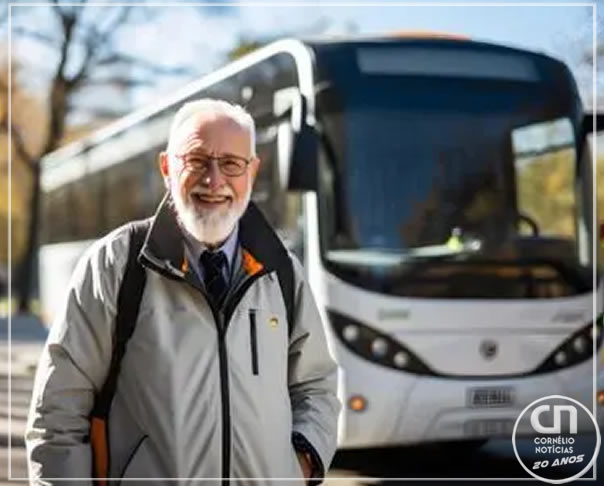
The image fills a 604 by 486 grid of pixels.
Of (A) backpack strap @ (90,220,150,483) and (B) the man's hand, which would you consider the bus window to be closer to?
(B) the man's hand

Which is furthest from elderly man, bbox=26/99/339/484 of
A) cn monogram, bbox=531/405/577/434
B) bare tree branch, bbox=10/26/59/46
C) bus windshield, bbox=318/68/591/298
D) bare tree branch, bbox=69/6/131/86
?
bare tree branch, bbox=10/26/59/46

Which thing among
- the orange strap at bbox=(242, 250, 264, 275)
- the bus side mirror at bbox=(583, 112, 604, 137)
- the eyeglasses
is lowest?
the orange strap at bbox=(242, 250, 264, 275)

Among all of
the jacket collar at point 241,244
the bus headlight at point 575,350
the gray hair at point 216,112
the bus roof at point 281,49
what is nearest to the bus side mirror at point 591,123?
the bus roof at point 281,49

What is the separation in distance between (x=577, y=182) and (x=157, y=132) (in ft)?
10.6

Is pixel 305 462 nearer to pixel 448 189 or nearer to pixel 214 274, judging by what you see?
pixel 214 274

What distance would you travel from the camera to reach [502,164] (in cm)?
652

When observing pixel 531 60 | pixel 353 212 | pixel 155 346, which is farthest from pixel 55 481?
pixel 531 60

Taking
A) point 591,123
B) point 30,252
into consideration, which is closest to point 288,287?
point 591,123

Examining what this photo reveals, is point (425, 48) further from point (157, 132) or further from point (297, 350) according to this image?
A: point (297, 350)

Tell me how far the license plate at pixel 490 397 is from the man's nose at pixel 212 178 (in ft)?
13.1

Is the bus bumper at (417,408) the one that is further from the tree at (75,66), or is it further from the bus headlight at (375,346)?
the tree at (75,66)

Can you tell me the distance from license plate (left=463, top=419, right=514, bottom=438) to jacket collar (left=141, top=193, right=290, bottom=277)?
12.5ft

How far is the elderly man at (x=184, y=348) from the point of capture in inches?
88.3

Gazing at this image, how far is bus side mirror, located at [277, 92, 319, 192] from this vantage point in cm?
607
